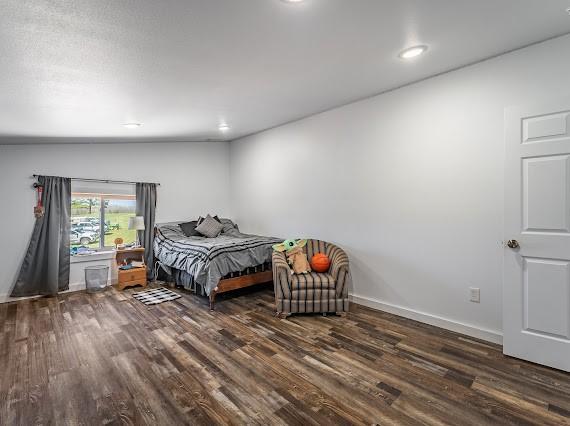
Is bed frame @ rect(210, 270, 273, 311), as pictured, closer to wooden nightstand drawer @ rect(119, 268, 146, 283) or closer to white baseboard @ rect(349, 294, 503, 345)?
white baseboard @ rect(349, 294, 503, 345)

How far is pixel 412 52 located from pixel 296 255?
2.43 meters

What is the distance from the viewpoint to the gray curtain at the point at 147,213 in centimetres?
497

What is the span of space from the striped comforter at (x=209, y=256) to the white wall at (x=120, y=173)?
0.99 m

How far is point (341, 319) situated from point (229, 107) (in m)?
2.75

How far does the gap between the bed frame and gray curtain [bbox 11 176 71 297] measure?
2.34 meters

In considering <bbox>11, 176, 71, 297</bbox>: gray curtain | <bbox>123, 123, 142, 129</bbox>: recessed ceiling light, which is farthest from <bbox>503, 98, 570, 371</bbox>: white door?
<bbox>11, 176, 71, 297</bbox>: gray curtain

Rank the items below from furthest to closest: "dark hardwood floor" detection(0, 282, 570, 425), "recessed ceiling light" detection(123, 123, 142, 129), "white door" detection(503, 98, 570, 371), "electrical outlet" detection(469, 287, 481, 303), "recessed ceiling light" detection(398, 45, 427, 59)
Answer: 1. "recessed ceiling light" detection(123, 123, 142, 129)
2. "electrical outlet" detection(469, 287, 481, 303)
3. "recessed ceiling light" detection(398, 45, 427, 59)
4. "white door" detection(503, 98, 570, 371)
5. "dark hardwood floor" detection(0, 282, 570, 425)

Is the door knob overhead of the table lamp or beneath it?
beneath

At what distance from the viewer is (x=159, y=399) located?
1.94 m

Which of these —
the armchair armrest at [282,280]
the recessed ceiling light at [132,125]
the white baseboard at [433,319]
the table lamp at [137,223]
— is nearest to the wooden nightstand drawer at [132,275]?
the table lamp at [137,223]

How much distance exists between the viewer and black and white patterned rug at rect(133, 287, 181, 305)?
3.94 m

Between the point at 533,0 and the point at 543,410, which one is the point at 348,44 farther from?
the point at 543,410

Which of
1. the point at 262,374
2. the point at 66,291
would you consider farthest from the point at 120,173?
the point at 262,374

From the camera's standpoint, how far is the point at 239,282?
13.0 feet
